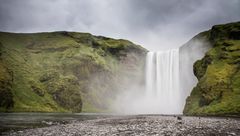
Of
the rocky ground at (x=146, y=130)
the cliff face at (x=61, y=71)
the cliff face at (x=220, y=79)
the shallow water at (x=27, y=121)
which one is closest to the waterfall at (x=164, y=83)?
the cliff face at (x=220, y=79)

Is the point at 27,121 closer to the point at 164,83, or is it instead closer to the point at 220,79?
the point at 220,79

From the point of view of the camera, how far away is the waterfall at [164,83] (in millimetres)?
123875

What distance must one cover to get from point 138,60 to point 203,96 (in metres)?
115

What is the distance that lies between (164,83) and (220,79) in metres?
55.4

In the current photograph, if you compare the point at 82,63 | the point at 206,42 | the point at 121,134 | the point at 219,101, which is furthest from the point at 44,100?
the point at 121,134

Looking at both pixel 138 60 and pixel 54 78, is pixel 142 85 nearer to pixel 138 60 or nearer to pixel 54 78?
pixel 138 60

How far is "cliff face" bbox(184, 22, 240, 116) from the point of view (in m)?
67.7

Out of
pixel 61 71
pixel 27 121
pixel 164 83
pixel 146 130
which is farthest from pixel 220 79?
pixel 61 71

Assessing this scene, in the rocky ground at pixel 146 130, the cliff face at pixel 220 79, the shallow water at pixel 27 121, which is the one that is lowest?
the shallow water at pixel 27 121

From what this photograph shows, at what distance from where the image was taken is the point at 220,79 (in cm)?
7594

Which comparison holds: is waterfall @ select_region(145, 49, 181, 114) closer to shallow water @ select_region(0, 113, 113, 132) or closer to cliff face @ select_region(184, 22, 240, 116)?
cliff face @ select_region(184, 22, 240, 116)

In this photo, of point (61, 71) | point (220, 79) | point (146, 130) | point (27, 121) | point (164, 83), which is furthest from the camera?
point (61, 71)

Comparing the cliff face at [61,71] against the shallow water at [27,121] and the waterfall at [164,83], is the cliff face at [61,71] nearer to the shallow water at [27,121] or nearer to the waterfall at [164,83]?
the waterfall at [164,83]

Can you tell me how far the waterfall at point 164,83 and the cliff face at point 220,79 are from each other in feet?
100
